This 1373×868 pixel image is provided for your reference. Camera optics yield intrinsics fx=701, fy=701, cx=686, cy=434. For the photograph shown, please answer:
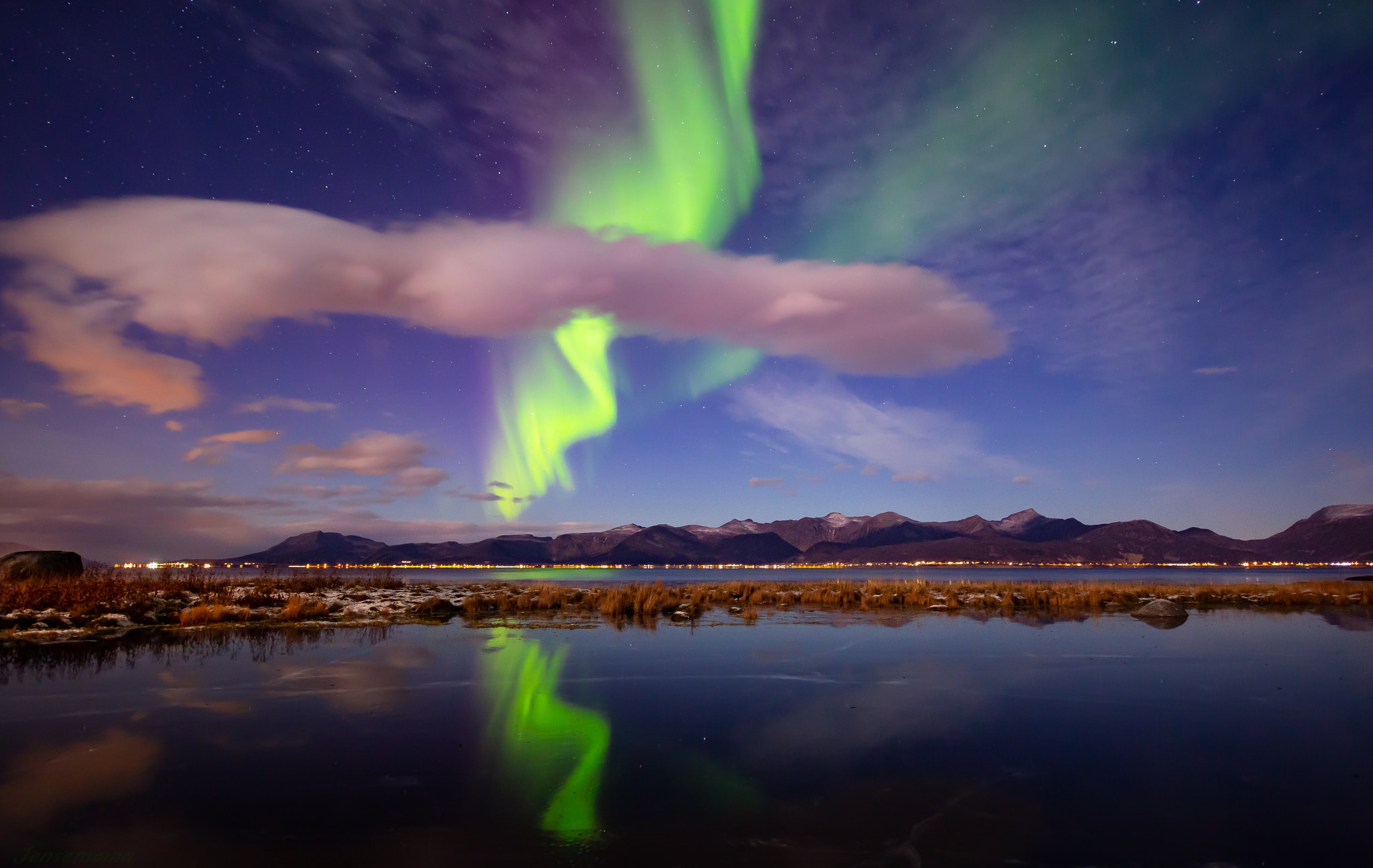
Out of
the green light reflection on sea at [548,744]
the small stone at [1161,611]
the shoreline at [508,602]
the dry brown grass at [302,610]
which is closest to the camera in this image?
the green light reflection on sea at [548,744]

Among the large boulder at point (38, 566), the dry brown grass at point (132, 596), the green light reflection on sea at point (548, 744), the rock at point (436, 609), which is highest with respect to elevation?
the large boulder at point (38, 566)

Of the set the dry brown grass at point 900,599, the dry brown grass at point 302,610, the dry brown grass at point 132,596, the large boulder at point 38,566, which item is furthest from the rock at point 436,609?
the large boulder at point 38,566

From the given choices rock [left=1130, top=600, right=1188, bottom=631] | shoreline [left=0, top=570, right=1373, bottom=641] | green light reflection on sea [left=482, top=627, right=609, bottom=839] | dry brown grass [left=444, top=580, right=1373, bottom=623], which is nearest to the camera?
green light reflection on sea [left=482, top=627, right=609, bottom=839]

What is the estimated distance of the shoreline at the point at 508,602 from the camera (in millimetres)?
28141

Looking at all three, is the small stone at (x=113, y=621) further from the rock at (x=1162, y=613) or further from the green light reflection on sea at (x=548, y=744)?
the rock at (x=1162, y=613)

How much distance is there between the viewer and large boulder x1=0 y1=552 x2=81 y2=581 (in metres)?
37.2

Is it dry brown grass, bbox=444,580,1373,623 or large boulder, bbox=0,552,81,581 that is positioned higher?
large boulder, bbox=0,552,81,581

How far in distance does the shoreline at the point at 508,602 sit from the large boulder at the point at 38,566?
5.69ft

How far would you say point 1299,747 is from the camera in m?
12.2

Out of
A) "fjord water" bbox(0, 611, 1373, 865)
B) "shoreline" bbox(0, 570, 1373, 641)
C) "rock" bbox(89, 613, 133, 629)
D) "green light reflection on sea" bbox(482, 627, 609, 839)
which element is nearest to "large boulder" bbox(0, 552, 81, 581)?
"shoreline" bbox(0, 570, 1373, 641)

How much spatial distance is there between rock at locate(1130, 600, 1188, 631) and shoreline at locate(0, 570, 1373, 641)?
155cm

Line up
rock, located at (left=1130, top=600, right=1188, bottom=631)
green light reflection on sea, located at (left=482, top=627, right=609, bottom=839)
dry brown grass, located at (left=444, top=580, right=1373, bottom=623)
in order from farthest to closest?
dry brown grass, located at (left=444, top=580, right=1373, bottom=623)
rock, located at (left=1130, top=600, right=1188, bottom=631)
green light reflection on sea, located at (left=482, top=627, right=609, bottom=839)

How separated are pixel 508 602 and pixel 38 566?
82.2 feet

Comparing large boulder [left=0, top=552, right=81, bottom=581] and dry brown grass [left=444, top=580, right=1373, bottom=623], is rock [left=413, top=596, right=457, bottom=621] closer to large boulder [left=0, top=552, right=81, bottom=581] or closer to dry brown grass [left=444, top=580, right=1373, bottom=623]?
dry brown grass [left=444, top=580, right=1373, bottom=623]
